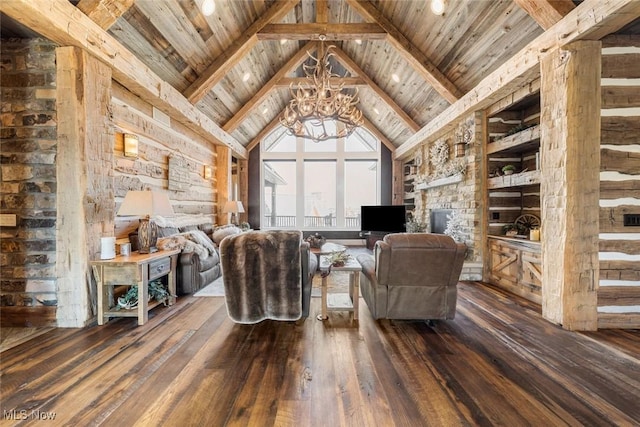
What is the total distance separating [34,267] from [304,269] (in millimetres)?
2850

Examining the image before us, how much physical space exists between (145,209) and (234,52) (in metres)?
3.21

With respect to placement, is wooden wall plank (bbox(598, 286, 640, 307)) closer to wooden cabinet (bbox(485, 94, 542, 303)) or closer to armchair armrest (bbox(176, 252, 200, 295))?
wooden cabinet (bbox(485, 94, 542, 303))

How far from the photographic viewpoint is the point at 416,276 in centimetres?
277

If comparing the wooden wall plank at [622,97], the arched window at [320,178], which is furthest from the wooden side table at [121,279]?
the arched window at [320,178]

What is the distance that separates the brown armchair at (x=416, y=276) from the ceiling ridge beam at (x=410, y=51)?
3.31m

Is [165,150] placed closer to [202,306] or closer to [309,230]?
[202,306]

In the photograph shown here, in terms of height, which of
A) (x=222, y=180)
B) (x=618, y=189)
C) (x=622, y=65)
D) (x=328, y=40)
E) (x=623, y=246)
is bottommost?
(x=623, y=246)

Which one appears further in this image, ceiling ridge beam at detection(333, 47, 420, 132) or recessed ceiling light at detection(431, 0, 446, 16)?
ceiling ridge beam at detection(333, 47, 420, 132)

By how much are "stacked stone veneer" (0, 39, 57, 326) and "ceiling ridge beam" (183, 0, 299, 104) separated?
2110mm

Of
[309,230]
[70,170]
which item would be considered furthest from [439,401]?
[309,230]

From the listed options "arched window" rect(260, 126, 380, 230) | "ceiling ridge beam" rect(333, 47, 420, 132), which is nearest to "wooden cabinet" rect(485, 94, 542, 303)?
"ceiling ridge beam" rect(333, 47, 420, 132)

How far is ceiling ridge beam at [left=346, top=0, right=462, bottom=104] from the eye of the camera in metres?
4.53

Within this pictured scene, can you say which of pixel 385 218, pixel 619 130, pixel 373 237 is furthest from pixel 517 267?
pixel 373 237

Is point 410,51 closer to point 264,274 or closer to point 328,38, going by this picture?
point 328,38
